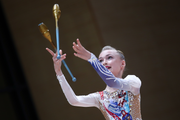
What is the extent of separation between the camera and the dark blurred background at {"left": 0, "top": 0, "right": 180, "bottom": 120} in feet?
12.2

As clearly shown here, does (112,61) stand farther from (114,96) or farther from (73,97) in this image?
(73,97)

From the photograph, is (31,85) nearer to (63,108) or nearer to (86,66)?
(63,108)

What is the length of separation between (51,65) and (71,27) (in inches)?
28.4

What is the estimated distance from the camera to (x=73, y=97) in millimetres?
1887

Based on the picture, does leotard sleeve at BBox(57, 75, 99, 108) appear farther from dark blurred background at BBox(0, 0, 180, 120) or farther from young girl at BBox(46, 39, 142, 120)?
dark blurred background at BBox(0, 0, 180, 120)

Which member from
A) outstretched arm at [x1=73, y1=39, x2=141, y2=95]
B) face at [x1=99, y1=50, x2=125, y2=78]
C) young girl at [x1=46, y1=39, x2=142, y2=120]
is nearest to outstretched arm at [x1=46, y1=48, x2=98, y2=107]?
young girl at [x1=46, y1=39, x2=142, y2=120]

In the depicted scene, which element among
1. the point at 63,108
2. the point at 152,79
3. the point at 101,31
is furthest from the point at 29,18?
the point at 152,79

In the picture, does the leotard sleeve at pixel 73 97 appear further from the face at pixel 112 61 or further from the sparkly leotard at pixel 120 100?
the face at pixel 112 61

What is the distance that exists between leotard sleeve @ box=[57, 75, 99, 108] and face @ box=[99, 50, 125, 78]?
276 mm

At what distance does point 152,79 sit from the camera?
3.75 meters

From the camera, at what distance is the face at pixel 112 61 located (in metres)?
2.00

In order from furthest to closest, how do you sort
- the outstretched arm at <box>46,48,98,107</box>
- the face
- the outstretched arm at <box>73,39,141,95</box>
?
1. the face
2. the outstretched arm at <box>46,48,98,107</box>
3. the outstretched arm at <box>73,39,141,95</box>

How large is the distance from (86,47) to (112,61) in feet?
5.79

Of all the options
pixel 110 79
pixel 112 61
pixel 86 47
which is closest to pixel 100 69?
pixel 110 79
